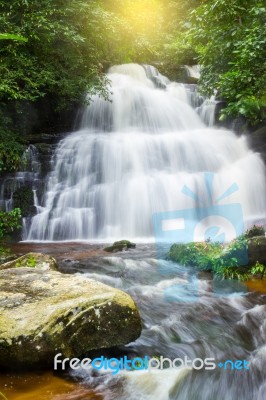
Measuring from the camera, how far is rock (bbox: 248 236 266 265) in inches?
233

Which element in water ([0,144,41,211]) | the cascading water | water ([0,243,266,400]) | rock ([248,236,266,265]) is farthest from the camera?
water ([0,144,41,211])

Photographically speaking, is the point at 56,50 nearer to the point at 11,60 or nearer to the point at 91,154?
the point at 11,60

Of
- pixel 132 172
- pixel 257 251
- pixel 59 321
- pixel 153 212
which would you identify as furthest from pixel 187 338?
pixel 132 172

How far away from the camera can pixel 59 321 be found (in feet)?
9.68

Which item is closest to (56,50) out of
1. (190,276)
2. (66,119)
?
(66,119)

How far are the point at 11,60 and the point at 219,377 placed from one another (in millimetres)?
11473

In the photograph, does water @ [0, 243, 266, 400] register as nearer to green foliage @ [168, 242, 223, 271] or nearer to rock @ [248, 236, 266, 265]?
green foliage @ [168, 242, 223, 271]

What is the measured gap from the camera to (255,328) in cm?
399

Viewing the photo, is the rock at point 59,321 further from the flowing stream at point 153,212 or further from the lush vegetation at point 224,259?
the lush vegetation at point 224,259

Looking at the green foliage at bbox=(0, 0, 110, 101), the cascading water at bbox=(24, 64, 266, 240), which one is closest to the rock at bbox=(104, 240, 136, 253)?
the cascading water at bbox=(24, 64, 266, 240)

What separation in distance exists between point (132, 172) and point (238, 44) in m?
6.69

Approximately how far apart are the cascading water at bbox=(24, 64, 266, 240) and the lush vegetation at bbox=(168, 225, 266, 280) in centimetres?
378

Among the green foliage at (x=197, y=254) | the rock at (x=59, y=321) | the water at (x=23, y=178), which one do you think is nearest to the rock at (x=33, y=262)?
the rock at (x=59, y=321)

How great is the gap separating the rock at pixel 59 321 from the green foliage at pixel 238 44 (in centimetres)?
519
